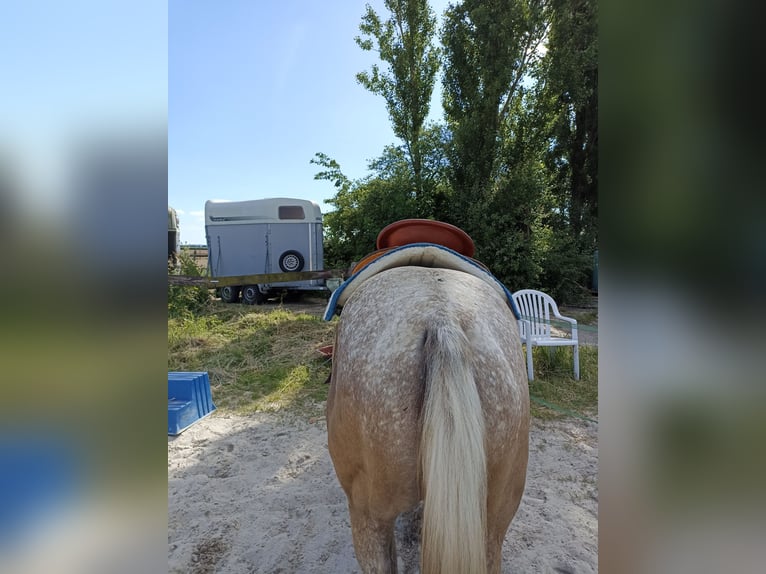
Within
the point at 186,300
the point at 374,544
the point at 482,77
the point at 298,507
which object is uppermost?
the point at 482,77

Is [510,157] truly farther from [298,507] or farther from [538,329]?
[298,507]

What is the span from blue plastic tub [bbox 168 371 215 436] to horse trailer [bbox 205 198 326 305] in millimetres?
6623

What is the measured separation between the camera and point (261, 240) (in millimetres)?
10742

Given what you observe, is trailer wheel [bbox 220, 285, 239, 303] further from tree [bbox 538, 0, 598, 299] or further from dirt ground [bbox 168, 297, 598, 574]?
tree [bbox 538, 0, 598, 299]

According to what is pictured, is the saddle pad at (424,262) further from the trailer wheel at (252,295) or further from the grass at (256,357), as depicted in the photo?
the trailer wheel at (252,295)

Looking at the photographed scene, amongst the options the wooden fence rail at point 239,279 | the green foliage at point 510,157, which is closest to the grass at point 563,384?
the wooden fence rail at point 239,279

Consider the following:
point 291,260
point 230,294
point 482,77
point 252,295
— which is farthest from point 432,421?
point 482,77

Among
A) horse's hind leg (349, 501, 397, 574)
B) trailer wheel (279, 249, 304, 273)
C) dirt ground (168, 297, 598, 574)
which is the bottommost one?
dirt ground (168, 297, 598, 574)

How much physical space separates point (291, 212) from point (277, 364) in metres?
6.40

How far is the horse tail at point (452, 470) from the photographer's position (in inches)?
37.2

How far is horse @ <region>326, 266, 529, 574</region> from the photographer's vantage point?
966mm

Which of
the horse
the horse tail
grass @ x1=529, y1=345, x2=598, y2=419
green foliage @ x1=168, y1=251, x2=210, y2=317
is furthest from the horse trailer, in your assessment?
the horse tail
